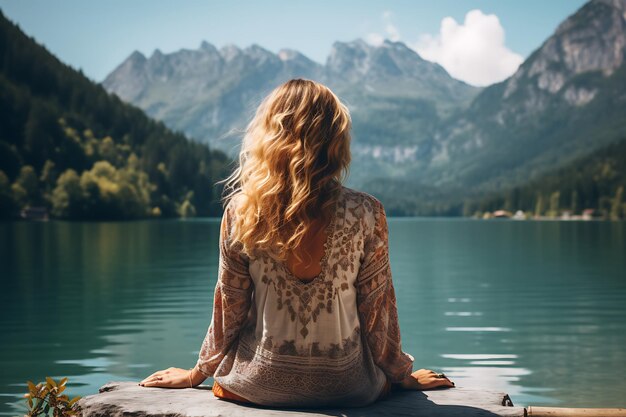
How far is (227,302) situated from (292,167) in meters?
1.13

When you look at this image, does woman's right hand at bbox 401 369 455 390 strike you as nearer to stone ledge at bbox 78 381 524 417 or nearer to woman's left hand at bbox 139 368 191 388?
stone ledge at bbox 78 381 524 417

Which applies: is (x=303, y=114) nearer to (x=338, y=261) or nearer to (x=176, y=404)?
(x=338, y=261)

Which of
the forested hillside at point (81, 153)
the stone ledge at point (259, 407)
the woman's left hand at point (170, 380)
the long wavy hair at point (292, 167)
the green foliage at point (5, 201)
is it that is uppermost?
the forested hillside at point (81, 153)

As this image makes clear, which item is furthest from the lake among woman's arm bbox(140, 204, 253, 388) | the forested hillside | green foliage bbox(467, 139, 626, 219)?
green foliage bbox(467, 139, 626, 219)

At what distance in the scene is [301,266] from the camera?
5.16 metres

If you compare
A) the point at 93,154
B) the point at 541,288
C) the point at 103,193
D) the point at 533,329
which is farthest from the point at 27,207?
the point at 533,329

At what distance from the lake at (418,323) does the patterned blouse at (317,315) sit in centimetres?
680

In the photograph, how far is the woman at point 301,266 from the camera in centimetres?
505

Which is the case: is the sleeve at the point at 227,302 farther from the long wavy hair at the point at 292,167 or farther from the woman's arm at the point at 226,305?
the long wavy hair at the point at 292,167

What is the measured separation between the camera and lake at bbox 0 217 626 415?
1377 cm

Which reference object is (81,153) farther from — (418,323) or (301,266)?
(301,266)

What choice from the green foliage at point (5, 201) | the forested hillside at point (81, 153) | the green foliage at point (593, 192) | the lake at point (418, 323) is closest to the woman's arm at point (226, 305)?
the lake at point (418, 323)

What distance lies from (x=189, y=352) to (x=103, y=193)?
376 ft

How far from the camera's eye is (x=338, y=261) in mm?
5211
